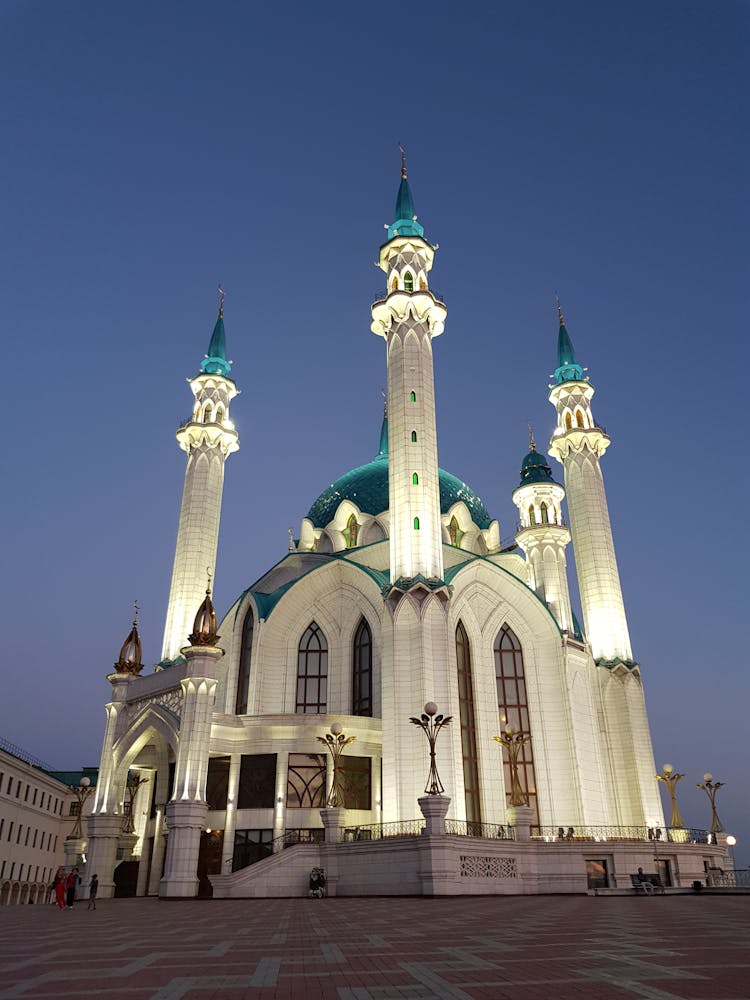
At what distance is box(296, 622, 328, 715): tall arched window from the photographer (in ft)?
119

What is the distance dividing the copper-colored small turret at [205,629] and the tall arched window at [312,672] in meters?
7.38

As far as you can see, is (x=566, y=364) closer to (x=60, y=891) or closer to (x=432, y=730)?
(x=432, y=730)

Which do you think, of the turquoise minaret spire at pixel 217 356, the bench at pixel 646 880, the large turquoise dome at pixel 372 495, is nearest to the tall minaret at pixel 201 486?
the turquoise minaret spire at pixel 217 356

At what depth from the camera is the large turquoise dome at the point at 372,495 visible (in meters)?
45.7

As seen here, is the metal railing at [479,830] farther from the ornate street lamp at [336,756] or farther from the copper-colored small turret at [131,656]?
the copper-colored small turret at [131,656]

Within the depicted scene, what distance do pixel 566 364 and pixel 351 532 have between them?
17.3 m

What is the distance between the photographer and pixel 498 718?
114 ft

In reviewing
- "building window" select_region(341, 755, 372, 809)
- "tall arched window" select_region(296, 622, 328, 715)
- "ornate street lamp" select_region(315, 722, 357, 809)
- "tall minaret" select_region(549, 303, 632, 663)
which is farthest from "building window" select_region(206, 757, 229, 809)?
"tall minaret" select_region(549, 303, 632, 663)

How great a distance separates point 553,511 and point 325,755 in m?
21.3

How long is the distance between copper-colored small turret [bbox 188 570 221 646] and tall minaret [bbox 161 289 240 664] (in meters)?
7.17

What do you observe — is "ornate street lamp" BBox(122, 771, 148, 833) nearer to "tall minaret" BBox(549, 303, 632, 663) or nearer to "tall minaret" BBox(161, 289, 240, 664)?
"tall minaret" BBox(161, 289, 240, 664)

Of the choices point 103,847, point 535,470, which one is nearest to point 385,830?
point 103,847

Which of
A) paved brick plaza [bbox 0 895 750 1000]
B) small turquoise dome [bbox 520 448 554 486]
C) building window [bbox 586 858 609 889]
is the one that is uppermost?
small turquoise dome [bbox 520 448 554 486]

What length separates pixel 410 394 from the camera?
122ft
